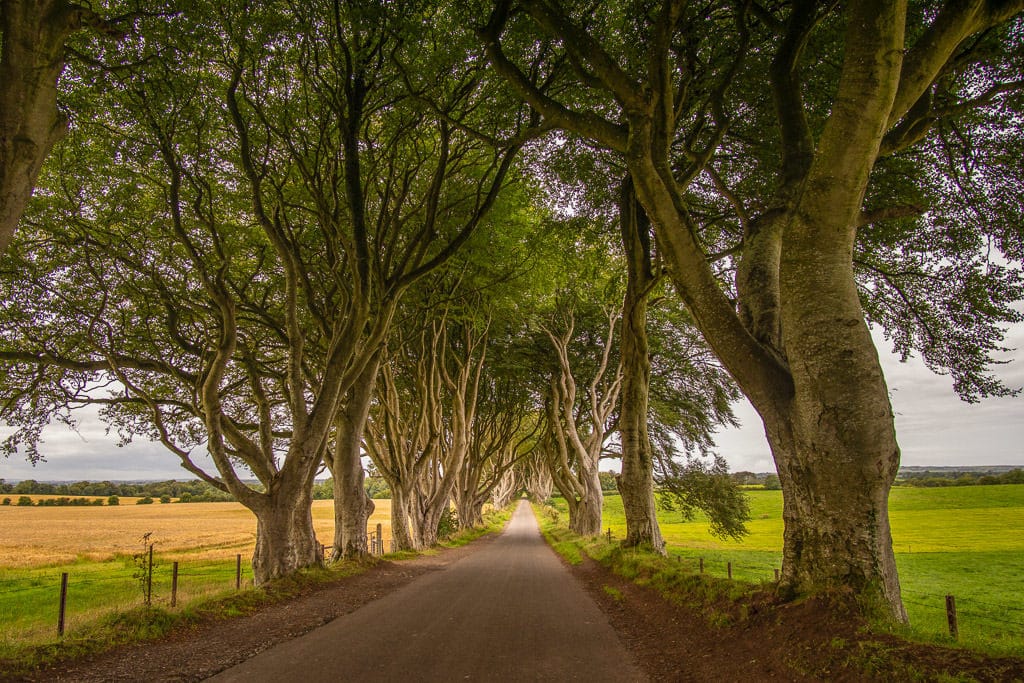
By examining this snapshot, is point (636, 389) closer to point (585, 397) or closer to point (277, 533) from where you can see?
point (277, 533)

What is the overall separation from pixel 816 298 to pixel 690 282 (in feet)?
5.05

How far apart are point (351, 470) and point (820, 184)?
1335cm

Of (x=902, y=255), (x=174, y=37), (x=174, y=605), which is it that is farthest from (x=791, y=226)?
(x=174, y=605)

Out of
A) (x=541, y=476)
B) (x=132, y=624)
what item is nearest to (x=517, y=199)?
(x=132, y=624)

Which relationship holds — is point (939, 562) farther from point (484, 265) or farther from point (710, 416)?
point (484, 265)

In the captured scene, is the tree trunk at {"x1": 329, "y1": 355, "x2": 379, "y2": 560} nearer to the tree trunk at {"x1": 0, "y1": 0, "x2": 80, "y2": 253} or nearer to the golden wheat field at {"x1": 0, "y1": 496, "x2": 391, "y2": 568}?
the tree trunk at {"x1": 0, "y1": 0, "x2": 80, "y2": 253}

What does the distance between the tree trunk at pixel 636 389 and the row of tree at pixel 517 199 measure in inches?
Result: 2.8

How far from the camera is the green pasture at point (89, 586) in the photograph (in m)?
15.1

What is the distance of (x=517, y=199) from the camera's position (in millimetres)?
15492

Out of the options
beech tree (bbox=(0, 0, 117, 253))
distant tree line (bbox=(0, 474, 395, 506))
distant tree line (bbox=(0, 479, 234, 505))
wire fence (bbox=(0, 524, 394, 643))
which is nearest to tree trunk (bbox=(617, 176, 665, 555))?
wire fence (bbox=(0, 524, 394, 643))

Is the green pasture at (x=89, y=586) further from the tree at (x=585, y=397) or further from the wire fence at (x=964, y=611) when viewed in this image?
the wire fence at (x=964, y=611)

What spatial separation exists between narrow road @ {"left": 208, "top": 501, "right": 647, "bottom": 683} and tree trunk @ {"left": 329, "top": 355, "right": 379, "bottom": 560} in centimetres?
436

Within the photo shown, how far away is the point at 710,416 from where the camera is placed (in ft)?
85.2

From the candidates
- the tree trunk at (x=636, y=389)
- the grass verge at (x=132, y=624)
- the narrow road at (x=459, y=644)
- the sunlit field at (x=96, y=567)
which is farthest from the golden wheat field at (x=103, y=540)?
the tree trunk at (x=636, y=389)
